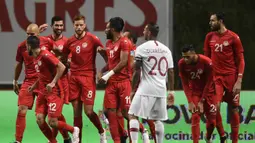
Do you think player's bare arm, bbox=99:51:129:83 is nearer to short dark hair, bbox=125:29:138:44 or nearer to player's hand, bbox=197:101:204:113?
player's hand, bbox=197:101:204:113

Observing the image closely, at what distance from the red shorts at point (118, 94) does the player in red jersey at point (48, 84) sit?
24.6 inches

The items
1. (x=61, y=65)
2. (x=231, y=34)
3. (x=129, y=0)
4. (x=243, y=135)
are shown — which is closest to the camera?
(x=61, y=65)

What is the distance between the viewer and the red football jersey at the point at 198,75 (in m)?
16.0

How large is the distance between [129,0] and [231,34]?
123 inches

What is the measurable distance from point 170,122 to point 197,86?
5.97 feet

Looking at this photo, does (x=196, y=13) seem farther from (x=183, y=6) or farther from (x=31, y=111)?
(x=31, y=111)

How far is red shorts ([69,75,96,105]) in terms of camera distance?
15.7m

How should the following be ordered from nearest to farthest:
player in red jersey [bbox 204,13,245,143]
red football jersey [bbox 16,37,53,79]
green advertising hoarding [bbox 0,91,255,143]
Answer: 1. red football jersey [bbox 16,37,53,79]
2. player in red jersey [bbox 204,13,245,143]
3. green advertising hoarding [bbox 0,91,255,143]

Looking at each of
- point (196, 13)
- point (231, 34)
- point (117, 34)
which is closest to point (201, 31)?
point (196, 13)

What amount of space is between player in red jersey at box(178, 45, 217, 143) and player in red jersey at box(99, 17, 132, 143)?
911 millimetres

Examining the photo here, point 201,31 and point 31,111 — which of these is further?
point 201,31

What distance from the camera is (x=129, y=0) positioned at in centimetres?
1902

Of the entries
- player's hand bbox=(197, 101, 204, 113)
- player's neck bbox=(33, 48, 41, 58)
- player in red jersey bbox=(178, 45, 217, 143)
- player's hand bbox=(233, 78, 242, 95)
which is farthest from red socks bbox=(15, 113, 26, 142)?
player's hand bbox=(233, 78, 242, 95)

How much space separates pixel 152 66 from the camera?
47.6 ft
